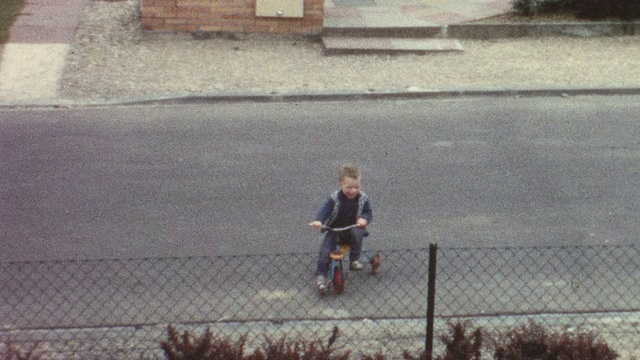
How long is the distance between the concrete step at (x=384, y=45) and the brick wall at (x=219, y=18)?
43cm

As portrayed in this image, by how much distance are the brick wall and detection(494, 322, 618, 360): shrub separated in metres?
9.77

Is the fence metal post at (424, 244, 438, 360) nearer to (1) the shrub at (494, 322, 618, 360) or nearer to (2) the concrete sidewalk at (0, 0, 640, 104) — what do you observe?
(1) the shrub at (494, 322, 618, 360)

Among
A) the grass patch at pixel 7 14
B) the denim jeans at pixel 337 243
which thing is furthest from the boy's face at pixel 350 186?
the grass patch at pixel 7 14

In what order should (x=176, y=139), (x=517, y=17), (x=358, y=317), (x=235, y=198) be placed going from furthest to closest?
(x=517, y=17) → (x=176, y=139) → (x=235, y=198) → (x=358, y=317)

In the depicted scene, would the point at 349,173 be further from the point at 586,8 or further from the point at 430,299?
the point at 586,8

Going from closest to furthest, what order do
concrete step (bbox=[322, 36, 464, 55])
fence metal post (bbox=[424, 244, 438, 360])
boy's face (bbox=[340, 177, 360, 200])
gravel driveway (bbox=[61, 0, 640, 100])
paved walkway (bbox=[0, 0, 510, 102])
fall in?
fence metal post (bbox=[424, 244, 438, 360]), boy's face (bbox=[340, 177, 360, 200]), gravel driveway (bbox=[61, 0, 640, 100]), paved walkway (bbox=[0, 0, 510, 102]), concrete step (bbox=[322, 36, 464, 55])

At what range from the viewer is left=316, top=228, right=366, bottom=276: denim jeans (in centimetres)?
793

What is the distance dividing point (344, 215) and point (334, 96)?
5.05 m

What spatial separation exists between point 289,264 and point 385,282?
824 millimetres

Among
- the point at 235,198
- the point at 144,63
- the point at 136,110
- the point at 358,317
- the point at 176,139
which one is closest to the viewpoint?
the point at 358,317

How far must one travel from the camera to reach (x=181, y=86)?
43.3ft

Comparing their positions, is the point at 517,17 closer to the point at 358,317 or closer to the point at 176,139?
the point at 176,139

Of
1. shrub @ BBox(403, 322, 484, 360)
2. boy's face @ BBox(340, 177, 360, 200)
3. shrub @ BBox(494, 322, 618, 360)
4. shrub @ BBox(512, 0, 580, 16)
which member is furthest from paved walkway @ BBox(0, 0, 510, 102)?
shrub @ BBox(494, 322, 618, 360)

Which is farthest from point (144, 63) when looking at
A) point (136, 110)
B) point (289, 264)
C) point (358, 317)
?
point (358, 317)
